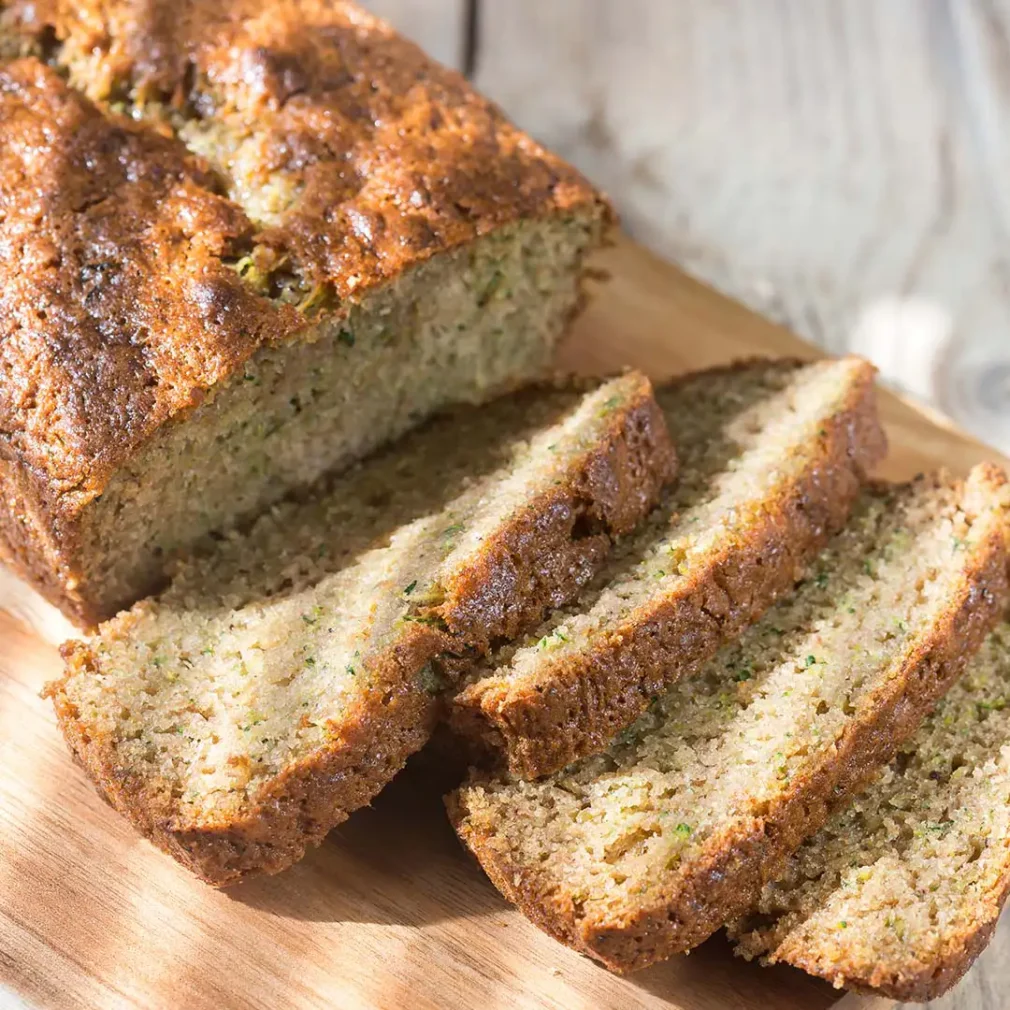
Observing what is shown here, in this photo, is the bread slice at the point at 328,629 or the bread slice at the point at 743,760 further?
the bread slice at the point at 328,629

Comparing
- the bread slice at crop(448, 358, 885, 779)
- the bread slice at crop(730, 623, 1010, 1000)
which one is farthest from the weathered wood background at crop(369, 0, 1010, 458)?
the bread slice at crop(730, 623, 1010, 1000)

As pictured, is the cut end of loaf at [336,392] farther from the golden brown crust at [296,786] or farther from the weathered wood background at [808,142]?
the weathered wood background at [808,142]

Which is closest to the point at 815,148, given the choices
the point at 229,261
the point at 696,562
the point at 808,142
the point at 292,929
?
the point at 808,142

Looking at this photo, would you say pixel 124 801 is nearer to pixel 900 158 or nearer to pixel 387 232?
pixel 387 232

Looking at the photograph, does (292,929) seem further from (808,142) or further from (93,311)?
(808,142)

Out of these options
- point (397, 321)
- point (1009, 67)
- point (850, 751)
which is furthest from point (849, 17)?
point (850, 751)

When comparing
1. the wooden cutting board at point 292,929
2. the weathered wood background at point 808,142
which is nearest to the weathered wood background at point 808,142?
the weathered wood background at point 808,142

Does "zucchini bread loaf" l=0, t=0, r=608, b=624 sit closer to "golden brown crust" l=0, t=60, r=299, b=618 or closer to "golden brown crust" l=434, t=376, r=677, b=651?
"golden brown crust" l=0, t=60, r=299, b=618
